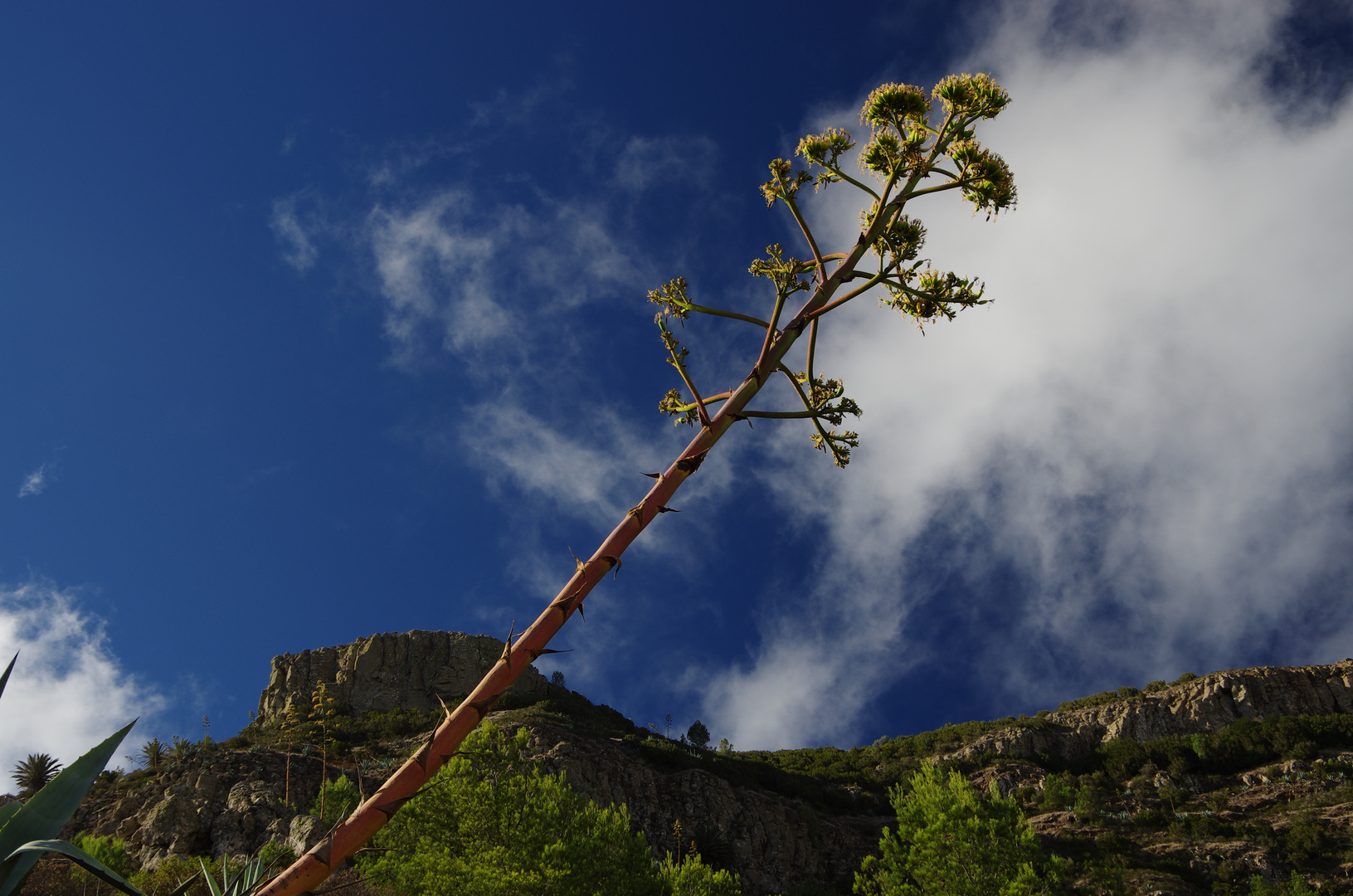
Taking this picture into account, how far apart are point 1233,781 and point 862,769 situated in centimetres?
2327

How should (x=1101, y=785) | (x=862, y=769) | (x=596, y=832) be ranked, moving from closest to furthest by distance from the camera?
(x=596, y=832), (x=1101, y=785), (x=862, y=769)

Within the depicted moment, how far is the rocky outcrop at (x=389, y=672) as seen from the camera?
55.1 metres

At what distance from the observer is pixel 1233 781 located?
43.2 m

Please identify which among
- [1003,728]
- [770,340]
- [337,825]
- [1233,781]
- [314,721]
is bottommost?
[337,825]

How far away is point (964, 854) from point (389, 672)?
163 feet

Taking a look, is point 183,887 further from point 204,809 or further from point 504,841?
point 204,809

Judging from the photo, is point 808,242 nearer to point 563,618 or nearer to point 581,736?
point 563,618

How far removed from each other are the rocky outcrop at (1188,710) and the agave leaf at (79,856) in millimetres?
59831

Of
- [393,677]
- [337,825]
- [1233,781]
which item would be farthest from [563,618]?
[393,677]

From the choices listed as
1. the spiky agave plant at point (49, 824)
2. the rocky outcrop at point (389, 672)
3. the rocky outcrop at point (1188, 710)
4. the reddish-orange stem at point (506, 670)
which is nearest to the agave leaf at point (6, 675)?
the spiky agave plant at point (49, 824)

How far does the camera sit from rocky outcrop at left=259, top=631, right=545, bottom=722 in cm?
5509

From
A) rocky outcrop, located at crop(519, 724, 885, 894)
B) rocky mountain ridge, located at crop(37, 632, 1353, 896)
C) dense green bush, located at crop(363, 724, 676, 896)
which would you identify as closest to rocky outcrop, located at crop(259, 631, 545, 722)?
rocky mountain ridge, located at crop(37, 632, 1353, 896)

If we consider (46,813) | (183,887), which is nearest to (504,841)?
(46,813)

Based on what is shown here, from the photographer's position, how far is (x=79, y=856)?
6.59 feet
